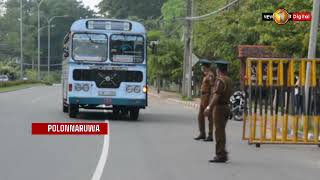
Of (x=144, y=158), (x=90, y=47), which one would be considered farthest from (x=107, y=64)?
(x=144, y=158)

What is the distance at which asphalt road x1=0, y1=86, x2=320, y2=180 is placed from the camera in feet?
37.6

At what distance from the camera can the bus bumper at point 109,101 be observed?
22.9 m

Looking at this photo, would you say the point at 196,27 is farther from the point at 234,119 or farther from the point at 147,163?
the point at 147,163

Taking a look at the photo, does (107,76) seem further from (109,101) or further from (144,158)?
(144,158)

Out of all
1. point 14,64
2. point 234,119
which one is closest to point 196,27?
point 234,119

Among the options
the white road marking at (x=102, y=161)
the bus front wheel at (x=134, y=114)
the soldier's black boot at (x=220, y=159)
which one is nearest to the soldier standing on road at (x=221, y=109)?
the soldier's black boot at (x=220, y=159)

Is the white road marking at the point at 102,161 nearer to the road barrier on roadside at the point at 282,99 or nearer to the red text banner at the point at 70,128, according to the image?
the red text banner at the point at 70,128

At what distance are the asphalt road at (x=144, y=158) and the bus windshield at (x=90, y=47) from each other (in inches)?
147

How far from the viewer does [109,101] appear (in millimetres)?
23062

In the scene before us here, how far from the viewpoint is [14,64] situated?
124m

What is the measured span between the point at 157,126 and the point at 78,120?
9.09 feet

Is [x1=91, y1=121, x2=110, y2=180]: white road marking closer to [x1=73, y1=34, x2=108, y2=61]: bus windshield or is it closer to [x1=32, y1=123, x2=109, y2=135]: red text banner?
[x1=32, y1=123, x2=109, y2=135]: red text banner
